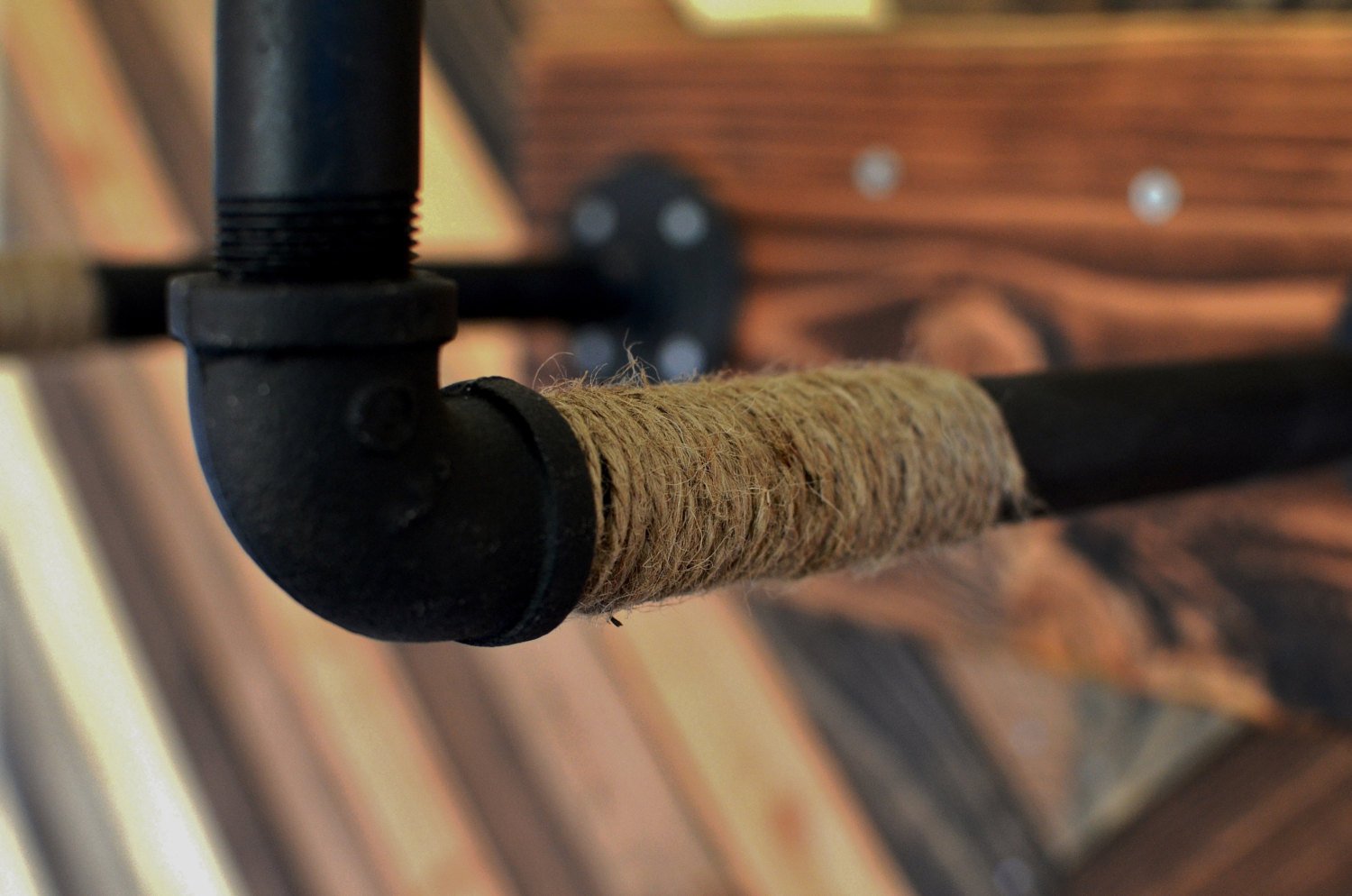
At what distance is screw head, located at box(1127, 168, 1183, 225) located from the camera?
63 centimetres

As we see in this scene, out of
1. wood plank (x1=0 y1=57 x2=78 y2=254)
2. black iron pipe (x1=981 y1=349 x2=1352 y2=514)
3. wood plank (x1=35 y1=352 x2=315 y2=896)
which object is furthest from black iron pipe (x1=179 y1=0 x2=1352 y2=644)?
wood plank (x1=0 y1=57 x2=78 y2=254)

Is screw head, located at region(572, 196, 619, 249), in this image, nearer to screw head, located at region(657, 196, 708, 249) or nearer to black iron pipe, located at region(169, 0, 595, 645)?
screw head, located at region(657, 196, 708, 249)

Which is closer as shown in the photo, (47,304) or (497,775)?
(47,304)

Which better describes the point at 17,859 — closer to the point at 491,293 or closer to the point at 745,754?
the point at 745,754

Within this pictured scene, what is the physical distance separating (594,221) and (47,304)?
1.09ft

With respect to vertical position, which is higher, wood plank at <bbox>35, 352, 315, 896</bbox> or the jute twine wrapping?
the jute twine wrapping

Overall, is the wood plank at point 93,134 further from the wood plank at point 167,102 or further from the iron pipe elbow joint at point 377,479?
the iron pipe elbow joint at point 377,479

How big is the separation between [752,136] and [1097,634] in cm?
32

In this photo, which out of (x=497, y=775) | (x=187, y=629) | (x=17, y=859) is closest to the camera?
(x=497, y=775)

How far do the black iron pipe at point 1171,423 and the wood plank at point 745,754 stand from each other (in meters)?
0.42

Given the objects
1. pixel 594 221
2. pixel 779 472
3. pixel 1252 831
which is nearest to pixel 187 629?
pixel 594 221

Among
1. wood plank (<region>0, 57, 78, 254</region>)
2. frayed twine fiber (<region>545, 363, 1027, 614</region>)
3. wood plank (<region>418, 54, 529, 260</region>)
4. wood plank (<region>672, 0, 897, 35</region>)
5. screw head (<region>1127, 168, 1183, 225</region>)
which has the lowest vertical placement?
wood plank (<region>0, 57, 78, 254</region>)

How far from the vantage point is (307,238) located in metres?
0.25

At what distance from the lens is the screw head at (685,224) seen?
0.75 m
